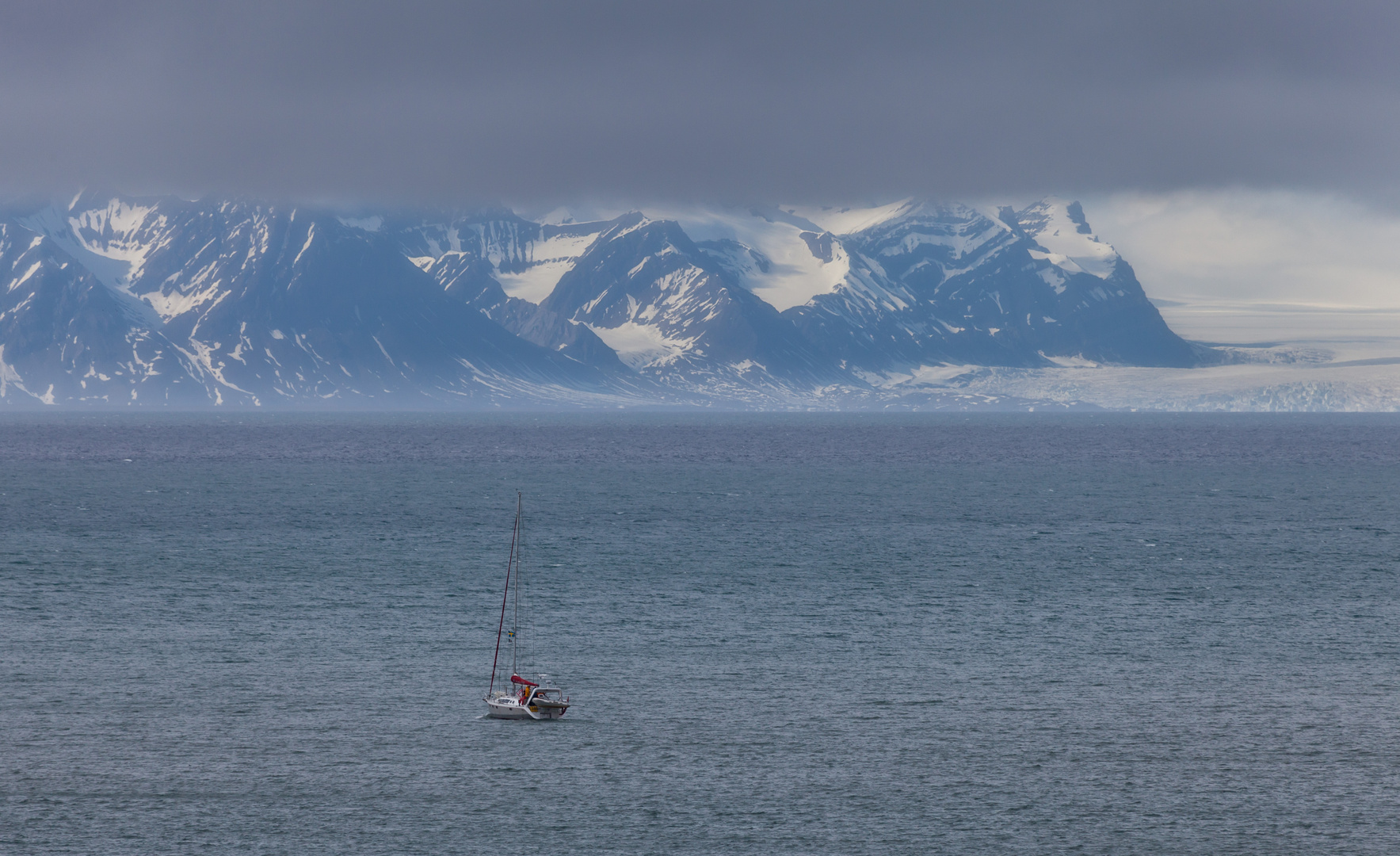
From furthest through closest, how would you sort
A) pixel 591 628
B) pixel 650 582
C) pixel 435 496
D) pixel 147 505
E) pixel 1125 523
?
pixel 435 496 → pixel 147 505 → pixel 1125 523 → pixel 650 582 → pixel 591 628

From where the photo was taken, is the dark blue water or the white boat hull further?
the white boat hull

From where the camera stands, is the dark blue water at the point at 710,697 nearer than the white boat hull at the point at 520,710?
Yes

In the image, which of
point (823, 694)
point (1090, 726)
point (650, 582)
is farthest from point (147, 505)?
point (1090, 726)

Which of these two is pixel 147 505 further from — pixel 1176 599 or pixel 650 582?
pixel 1176 599

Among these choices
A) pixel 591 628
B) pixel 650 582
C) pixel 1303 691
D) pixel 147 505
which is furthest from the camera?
pixel 147 505

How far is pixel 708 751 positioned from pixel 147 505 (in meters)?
115

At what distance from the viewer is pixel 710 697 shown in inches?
2356

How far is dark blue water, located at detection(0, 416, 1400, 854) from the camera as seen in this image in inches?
1762

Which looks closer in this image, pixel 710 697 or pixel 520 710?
pixel 520 710

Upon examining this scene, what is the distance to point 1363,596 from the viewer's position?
86750 mm

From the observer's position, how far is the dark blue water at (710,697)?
44750mm

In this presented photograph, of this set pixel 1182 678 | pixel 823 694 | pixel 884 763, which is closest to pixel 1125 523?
pixel 1182 678

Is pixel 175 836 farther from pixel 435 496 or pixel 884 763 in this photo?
pixel 435 496

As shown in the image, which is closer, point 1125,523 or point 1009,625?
point 1009,625
